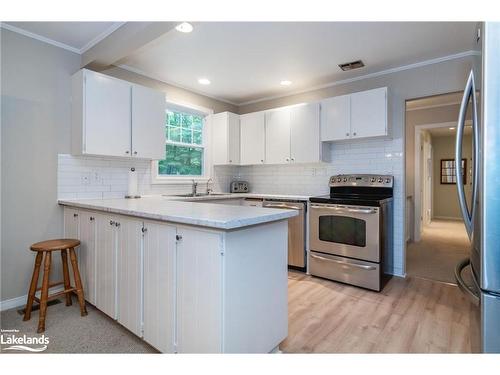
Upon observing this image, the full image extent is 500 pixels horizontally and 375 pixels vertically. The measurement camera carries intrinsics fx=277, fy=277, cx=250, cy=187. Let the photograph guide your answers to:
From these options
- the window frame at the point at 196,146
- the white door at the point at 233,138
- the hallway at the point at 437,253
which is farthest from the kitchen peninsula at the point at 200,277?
the hallway at the point at 437,253

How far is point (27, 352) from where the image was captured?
183 cm

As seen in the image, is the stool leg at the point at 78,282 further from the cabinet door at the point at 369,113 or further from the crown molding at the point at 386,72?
the crown molding at the point at 386,72

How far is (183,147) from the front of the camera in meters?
4.07

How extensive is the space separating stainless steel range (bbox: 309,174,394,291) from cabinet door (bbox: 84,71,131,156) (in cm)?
222

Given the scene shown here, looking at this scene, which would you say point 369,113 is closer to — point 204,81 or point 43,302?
point 204,81

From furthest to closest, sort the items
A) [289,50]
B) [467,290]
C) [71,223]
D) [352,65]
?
[352,65]
[289,50]
[71,223]
[467,290]

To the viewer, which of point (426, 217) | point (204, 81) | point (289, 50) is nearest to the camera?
point (289, 50)

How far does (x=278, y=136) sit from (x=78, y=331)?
124 inches

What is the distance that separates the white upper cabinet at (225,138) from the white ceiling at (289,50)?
1.99 ft

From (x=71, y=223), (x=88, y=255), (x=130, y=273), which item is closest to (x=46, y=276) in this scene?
(x=88, y=255)

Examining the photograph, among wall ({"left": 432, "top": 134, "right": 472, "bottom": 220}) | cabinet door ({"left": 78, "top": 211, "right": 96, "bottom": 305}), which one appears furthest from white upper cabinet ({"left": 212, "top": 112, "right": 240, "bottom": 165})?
wall ({"left": 432, "top": 134, "right": 472, "bottom": 220})
